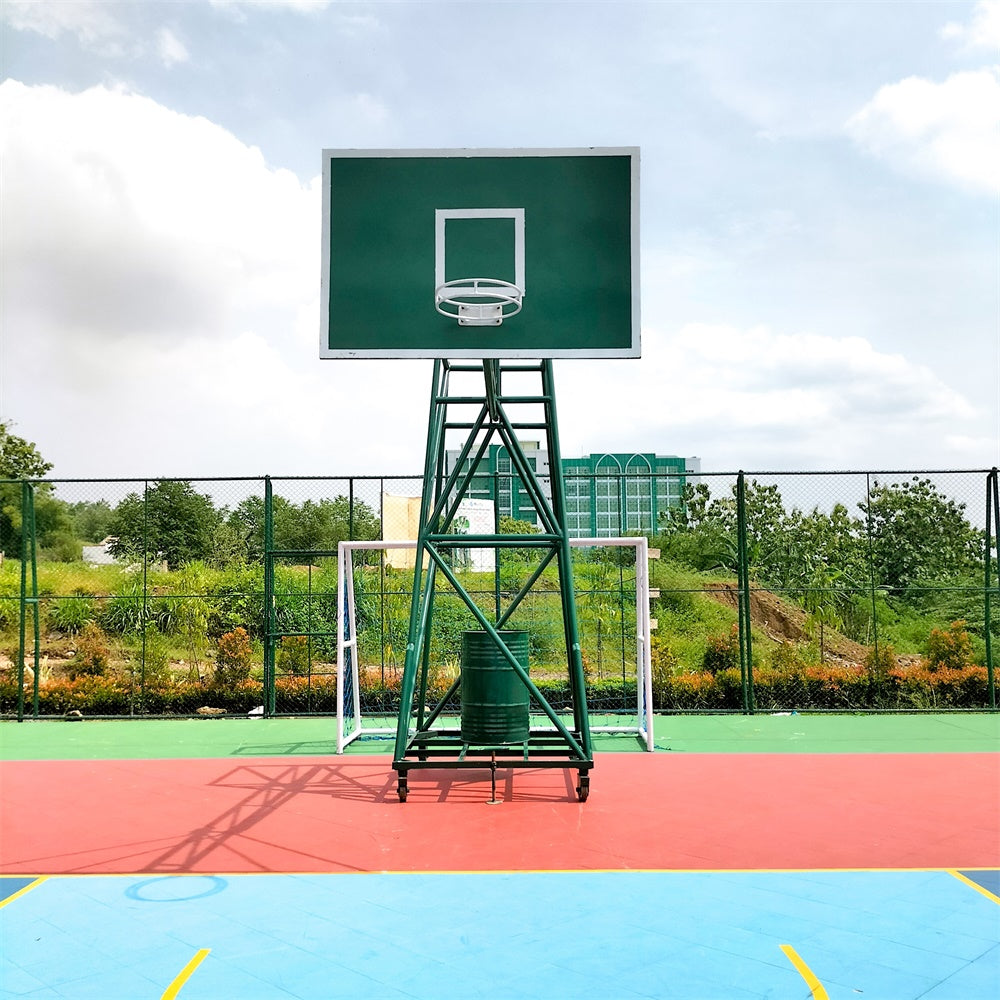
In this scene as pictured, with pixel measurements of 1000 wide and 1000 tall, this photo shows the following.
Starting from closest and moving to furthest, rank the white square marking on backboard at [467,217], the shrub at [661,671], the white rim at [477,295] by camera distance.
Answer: the white rim at [477,295]
the white square marking on backboard at [467,217]
the shrub at [661,671]

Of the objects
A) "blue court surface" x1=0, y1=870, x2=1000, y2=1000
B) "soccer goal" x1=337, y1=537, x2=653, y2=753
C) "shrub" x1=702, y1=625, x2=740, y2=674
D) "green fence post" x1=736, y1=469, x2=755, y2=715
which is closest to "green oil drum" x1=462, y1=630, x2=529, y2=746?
"soccer goal" x1=337, y1=537, x2=653, y2=753

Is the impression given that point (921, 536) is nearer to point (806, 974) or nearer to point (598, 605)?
point (598, 605)

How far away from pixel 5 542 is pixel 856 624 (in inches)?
1003

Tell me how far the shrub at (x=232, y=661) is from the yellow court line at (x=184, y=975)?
9671 millimetres

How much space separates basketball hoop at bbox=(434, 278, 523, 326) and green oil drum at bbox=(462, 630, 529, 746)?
3309mm

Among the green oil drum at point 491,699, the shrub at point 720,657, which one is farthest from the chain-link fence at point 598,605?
the green oil drum at point 491,699

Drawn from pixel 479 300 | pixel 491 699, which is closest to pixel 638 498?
pixel 491 699

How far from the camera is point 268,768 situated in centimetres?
1051

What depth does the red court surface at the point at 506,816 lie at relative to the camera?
286 inches

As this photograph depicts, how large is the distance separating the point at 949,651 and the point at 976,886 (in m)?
9.39

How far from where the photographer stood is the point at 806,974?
5164mm

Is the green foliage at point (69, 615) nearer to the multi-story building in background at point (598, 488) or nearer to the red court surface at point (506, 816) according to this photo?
the multi-story building in background at point (598, 488)

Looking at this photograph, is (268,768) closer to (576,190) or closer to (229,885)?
(229,885)

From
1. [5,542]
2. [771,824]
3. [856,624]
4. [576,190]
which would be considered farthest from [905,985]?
[5,542]
